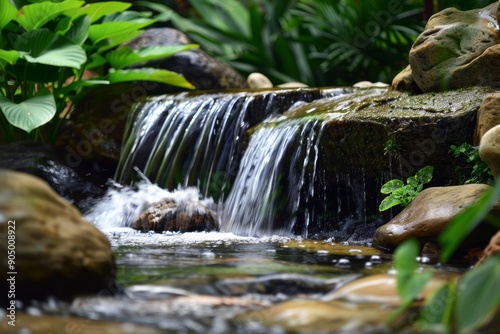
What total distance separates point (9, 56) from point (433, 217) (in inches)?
165

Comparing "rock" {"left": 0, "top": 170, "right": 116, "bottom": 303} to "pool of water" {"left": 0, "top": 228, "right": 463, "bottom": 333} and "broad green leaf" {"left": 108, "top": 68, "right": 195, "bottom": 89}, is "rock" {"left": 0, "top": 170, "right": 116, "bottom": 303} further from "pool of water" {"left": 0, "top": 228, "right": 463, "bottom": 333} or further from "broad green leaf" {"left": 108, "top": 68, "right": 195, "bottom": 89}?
"broad green leaf" {"left": 108, "top": 68, "right": 195, "bottom": 89}

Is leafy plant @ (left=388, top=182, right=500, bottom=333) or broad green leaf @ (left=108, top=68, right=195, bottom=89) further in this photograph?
broad green leaf @ (left=108, top=68, right=195, bottom=89)

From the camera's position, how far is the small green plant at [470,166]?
479 centimetres

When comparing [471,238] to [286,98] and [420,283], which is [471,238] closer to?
[420,283]

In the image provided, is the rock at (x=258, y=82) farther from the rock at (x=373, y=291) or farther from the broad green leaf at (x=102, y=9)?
the rock at (x=373, y=291)

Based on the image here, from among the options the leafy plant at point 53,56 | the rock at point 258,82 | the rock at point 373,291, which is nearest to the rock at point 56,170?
the leafy plant at point 53,56

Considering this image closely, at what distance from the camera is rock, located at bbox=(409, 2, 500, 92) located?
Answer: 5348 millimetres

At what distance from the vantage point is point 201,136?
6.78m

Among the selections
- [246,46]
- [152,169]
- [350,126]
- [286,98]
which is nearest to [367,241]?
[350,126]

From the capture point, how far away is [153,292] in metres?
2.90

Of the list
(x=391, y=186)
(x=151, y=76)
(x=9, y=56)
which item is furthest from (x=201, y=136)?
(x=391, y=186)

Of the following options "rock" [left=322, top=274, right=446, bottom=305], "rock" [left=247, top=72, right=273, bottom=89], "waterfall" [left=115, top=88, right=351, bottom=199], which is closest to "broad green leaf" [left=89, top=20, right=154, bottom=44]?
"waterfall" [left=115, top=88, right=351, bottom=199]

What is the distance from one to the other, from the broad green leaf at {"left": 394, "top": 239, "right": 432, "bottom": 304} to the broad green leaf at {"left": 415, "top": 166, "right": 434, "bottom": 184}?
2.71m

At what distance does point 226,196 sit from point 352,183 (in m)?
1.29
